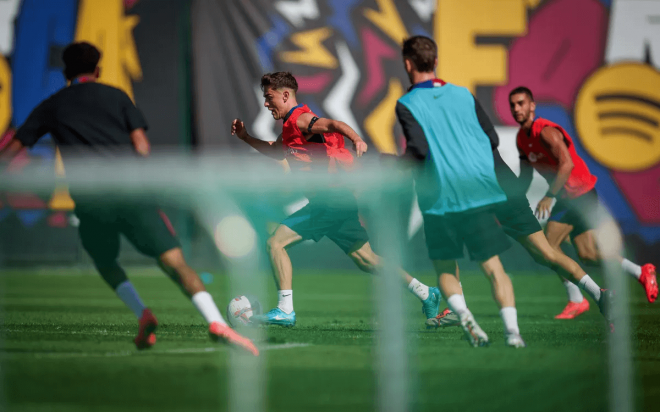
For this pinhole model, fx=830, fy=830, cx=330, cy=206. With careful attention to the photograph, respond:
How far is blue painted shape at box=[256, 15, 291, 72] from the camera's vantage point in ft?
40.2

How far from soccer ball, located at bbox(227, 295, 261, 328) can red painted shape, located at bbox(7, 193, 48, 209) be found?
22.8 inches

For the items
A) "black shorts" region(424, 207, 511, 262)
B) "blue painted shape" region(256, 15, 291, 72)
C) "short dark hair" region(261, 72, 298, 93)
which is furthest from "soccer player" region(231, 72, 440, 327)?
"blue painted shape" region(256, 15, 291, 72)

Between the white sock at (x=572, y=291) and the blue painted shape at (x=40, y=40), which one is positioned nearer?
the white sock at (x=572, y=291)

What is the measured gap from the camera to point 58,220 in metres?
2.26

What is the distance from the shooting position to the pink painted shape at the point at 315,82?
12328 mm

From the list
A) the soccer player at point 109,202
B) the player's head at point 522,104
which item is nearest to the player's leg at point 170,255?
the soccer player at point 109,202

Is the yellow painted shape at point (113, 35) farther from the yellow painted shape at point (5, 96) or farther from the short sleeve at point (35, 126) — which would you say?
the short sleeve at point (35, 126)

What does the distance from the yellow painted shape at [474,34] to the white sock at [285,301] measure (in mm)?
10116

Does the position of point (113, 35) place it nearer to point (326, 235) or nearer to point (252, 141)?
point (252, 141)

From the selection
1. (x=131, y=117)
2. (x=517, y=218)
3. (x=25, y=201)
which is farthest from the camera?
(x=131, y=117)

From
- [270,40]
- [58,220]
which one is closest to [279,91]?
[58,220]

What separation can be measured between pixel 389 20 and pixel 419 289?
34.0ft

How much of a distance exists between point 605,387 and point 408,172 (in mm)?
832

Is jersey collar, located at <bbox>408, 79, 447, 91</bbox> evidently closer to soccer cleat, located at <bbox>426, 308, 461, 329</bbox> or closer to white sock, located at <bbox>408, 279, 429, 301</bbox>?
soccer cleat, located at <bbox>426, 308, 461, 329</bbox>
